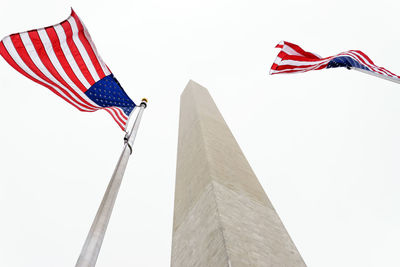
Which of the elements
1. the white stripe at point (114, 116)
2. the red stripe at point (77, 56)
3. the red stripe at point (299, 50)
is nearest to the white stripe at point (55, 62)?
the red stripe at point (77, 56)

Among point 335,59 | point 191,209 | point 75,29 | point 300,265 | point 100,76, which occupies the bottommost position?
point 191,209

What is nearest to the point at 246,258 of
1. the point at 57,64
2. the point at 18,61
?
the point at 57,64

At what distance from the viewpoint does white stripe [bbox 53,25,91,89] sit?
5262 mm

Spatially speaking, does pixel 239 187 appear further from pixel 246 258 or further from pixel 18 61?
pixel 18 61

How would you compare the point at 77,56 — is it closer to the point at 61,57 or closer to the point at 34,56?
the point at 61,57

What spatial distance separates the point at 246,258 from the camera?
553cm

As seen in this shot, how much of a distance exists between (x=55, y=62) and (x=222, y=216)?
4.40m

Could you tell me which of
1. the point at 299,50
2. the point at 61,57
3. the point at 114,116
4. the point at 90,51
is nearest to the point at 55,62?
the point at 61,57

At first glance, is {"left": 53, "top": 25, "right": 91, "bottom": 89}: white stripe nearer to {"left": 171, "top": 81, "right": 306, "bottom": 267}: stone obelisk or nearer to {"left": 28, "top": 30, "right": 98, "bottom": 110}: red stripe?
{"left": 28, "top": 30, "right": 98, "bottom": 110}: red stripe

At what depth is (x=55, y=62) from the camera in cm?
546

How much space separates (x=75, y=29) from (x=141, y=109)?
200cm

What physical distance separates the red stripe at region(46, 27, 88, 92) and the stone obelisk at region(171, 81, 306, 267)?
12.5 feet

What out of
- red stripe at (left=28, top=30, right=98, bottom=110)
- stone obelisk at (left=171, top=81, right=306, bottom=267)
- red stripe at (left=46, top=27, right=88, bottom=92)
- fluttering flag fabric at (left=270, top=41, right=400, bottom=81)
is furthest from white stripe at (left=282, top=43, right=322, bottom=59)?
red stripe at (left=28, top=30, right=98, bottom=110)

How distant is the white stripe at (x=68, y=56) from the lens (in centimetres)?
526
